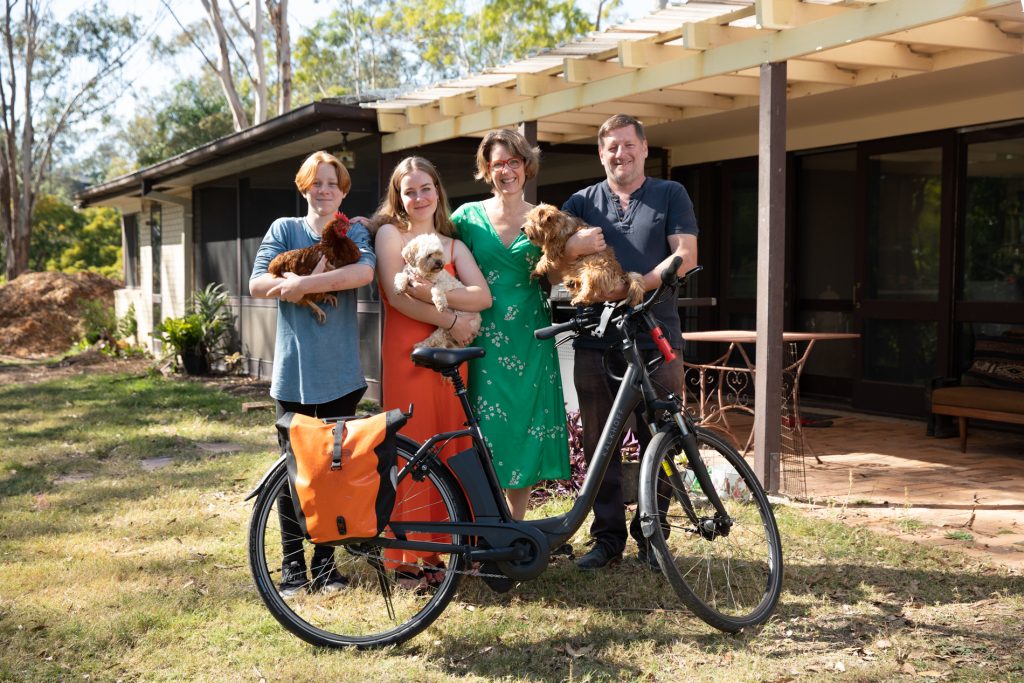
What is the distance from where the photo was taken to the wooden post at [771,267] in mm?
4938

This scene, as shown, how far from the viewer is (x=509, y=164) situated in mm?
3525

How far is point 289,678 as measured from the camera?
9.64 ft

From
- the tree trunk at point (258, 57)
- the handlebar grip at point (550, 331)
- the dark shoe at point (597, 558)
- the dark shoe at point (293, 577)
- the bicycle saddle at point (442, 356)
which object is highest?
the tree trunk at point (258, 57)

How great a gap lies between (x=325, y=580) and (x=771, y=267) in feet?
8.89

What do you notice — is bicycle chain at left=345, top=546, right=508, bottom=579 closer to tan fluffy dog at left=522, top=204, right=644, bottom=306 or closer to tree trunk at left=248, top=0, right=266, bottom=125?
tan fluffy dog at left=522, top=204, right=644, bottom=306

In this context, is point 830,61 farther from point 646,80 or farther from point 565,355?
point 565,355

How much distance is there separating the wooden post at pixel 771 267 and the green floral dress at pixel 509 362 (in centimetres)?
173

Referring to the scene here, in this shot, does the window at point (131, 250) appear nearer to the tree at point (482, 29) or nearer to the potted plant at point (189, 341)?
the potted plant at point (189, 341)

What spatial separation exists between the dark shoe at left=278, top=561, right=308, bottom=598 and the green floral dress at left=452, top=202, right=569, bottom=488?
79cm

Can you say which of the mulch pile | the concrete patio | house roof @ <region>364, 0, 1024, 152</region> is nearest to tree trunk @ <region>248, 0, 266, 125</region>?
the mulch pile

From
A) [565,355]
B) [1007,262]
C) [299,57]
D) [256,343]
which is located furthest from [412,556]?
[299,57]

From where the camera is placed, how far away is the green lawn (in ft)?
9.88

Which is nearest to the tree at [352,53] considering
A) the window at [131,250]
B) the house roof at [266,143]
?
the window at [131,250]

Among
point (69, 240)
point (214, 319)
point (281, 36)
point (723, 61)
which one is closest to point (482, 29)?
point (281, 36)
